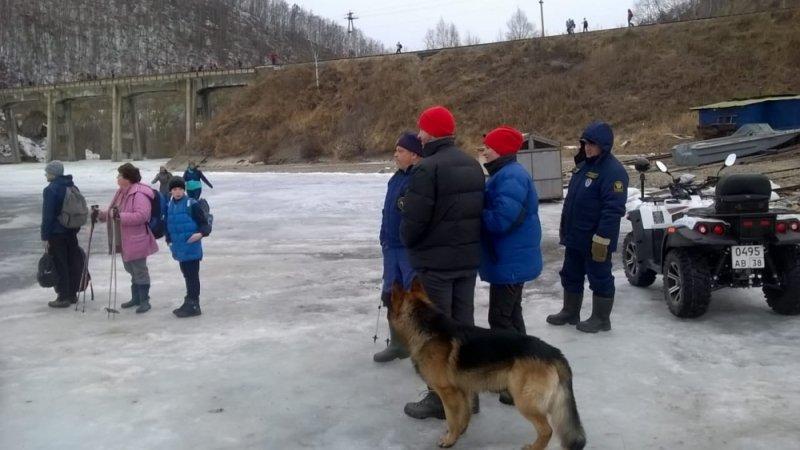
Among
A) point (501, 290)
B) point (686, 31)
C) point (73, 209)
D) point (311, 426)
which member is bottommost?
point (311, 426)

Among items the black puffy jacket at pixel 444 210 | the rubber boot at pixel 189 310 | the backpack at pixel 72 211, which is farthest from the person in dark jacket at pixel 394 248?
the backpack at pixel 72 211

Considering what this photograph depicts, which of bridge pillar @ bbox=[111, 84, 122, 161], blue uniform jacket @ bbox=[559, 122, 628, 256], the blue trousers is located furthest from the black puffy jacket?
bridge pillar @ bbox=[111, 84, 122, 161]

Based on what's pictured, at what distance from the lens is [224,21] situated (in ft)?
519

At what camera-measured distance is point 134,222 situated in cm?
734

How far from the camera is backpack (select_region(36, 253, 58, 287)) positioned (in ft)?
25.5

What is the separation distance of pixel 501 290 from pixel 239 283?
15.6 ft

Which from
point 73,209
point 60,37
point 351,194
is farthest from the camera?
point 60,37

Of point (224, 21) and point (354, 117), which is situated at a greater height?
point (224, 21)

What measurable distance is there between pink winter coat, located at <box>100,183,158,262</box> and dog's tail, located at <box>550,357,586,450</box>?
5.04m

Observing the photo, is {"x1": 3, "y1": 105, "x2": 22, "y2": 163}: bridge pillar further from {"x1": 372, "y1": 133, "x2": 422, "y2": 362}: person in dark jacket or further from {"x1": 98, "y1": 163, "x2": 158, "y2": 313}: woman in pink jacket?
{"x1": 372, "y1": 133, "x2": 422, "y2": 362}: person in dark jacket

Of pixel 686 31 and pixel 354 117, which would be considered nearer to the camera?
pixel 686 31

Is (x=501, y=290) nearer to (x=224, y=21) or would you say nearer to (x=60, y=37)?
(x=60, y=37)

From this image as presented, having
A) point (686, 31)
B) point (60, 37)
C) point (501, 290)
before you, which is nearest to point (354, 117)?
point (686, 31)

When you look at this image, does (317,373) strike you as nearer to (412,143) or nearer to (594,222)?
(412,143)
